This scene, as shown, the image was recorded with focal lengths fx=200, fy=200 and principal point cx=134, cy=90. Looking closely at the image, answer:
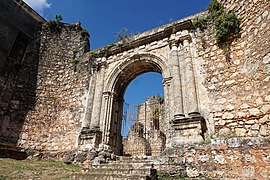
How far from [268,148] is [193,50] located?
3426 mm

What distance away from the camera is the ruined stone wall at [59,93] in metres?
7.43

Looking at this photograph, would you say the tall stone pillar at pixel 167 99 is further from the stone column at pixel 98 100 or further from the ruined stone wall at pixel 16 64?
the ruined stone wall at pixel 16 64

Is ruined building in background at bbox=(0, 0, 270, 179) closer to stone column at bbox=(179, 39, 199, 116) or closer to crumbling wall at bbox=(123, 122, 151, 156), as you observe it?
stone column at bbox=(179, 39, 199, 116)

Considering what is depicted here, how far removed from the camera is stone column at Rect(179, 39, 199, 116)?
215 inches

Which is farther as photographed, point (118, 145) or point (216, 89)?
point (118, 145)

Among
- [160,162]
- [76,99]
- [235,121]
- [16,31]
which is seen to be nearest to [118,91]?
[76,99]

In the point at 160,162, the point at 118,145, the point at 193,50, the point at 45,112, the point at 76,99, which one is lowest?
the point at 160,162

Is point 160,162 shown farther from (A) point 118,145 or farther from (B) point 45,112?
(B) point 45,112

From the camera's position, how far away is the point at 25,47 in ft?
28.9

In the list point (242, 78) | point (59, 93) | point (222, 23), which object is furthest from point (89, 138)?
point (222, 23)

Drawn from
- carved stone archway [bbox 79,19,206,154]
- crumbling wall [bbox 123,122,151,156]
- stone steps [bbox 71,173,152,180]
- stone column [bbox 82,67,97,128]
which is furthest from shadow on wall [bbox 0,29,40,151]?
crumbling wall [bbox 123,122,151,156]

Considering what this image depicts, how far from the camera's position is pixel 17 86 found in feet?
26.2

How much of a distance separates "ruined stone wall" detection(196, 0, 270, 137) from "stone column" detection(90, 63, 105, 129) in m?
3.56

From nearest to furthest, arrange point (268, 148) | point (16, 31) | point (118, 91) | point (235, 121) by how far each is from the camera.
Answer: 1. point (268, 148)
2. point (235, 121)
3. point (118, 91)
4. point (16, 31)
